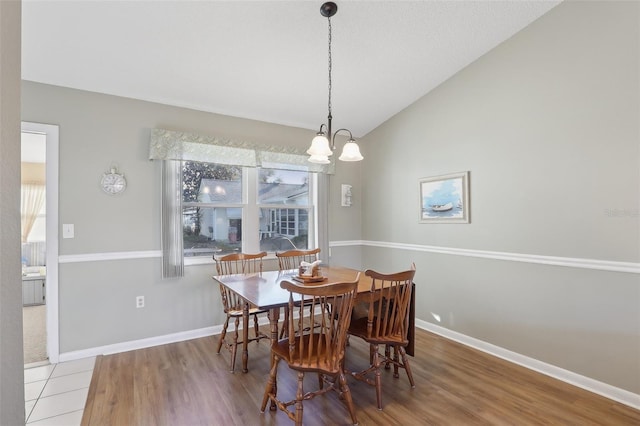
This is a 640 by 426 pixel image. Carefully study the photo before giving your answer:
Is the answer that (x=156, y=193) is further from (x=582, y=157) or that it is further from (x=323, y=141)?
(x=582, y=157)

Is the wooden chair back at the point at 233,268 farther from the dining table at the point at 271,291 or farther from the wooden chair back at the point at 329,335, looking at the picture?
the wooden chair back at the point at 329,335

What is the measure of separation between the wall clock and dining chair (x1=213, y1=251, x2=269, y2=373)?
1.15m

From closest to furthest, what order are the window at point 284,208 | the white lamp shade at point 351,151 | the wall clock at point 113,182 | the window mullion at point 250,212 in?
the white lamp shade at point 351,151 < the wall clock at point 113,182 < the window mullion at point 250,212 < the window at point 284,208

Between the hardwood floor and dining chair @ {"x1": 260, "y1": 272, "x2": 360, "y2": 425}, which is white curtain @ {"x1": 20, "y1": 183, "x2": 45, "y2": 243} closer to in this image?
the hardwood floor

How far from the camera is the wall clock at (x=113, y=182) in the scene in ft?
10.0

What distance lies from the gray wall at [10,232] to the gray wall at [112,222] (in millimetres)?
2461

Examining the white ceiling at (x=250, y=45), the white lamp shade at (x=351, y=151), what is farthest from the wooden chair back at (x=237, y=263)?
the white ceiling at (x=250, y=45)

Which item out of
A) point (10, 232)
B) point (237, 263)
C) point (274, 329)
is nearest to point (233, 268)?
point (237, 263)

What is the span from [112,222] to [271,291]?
1.90 meters

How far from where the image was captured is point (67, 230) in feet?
9.52

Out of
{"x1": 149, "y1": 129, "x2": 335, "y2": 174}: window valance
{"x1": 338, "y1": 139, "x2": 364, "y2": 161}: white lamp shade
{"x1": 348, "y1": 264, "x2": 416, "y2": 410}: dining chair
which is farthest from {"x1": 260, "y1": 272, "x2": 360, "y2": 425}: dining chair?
{"x1": 149, "y1": 129, "x2": 335, "y2": 174}: window valance

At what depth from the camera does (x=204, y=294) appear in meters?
3.55

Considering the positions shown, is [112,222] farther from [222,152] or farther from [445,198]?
[445,198]

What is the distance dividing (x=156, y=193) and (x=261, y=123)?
1.49 m
